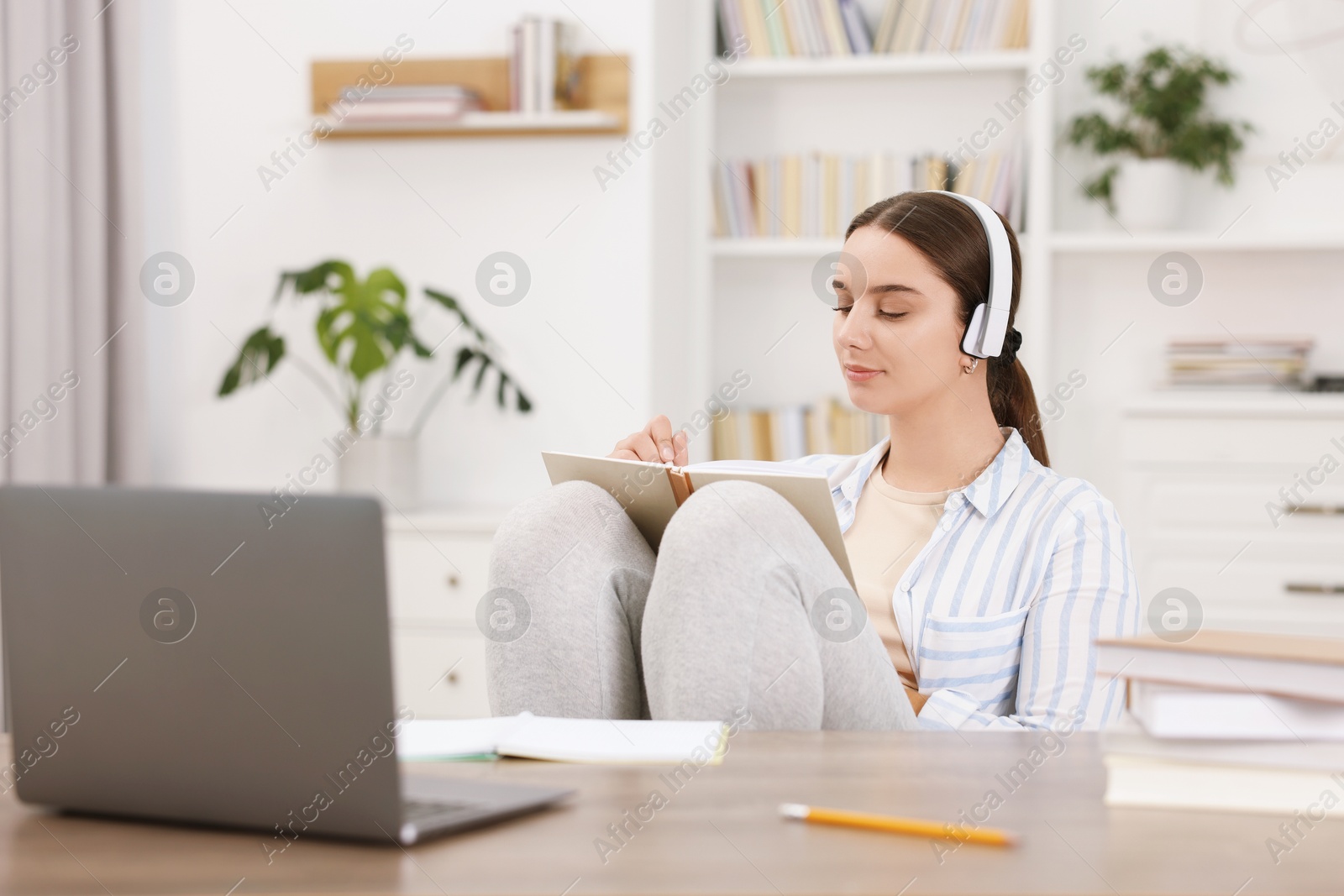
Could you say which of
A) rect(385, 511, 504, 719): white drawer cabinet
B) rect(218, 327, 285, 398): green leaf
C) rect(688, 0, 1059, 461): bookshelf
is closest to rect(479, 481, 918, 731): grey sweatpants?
rect(385, 511, 504, 719): white drawer cabinet

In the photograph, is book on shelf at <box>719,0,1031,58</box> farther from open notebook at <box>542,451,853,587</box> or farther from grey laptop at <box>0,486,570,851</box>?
grey laptop at <box>0,486,570,851</box>

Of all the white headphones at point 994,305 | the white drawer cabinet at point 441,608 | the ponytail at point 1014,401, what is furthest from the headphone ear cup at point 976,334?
the white drawer cabinet at point 441,608

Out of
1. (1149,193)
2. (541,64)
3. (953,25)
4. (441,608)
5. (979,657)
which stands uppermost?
(953,25)

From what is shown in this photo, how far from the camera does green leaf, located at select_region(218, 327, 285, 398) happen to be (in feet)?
9.31

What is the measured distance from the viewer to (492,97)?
3064mm

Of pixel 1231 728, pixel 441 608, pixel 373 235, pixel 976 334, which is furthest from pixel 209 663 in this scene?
pixel 373 235

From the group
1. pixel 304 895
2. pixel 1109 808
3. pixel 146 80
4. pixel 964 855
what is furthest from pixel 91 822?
pixel 146 80

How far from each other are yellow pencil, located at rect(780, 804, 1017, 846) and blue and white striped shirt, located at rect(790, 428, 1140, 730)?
0.61 meters

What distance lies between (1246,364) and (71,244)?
109 inches

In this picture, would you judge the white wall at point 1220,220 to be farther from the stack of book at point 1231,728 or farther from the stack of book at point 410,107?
the stack of book at point 1231,728

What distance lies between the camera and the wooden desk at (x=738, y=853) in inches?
24.4

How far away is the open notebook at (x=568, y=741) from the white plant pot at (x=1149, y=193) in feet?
8.23

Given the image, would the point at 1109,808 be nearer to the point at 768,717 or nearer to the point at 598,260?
the point at 768,717

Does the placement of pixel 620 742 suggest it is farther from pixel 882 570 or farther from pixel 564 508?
pixel 882 570
